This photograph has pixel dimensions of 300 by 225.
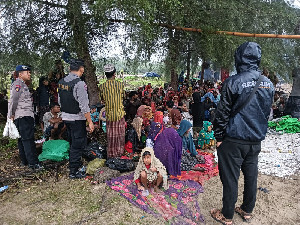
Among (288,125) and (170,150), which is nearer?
(170,150)

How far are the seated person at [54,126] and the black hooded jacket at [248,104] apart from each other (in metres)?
4.32

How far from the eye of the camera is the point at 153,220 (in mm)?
3299

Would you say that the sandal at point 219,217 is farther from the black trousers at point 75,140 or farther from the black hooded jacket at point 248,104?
the black trousers at point 75,140

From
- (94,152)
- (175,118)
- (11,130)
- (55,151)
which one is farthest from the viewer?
(175,118)

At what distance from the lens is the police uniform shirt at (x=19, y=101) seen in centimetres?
439

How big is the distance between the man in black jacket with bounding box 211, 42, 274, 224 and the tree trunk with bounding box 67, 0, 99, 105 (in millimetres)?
3754

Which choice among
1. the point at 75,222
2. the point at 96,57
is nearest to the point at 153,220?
the point at 75,222

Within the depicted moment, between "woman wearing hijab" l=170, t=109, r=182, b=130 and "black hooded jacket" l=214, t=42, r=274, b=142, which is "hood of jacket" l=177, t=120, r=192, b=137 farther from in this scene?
"black hooded jacket" l=214, t=42, r=274, b=142

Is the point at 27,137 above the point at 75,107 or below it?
below

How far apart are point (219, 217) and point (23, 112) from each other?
3972 millimetres

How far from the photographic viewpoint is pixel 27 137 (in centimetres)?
455

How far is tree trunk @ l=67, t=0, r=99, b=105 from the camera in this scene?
199 inches

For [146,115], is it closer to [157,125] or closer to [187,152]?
[157,125]

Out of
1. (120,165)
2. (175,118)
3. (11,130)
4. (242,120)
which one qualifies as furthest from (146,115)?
(242,120)
